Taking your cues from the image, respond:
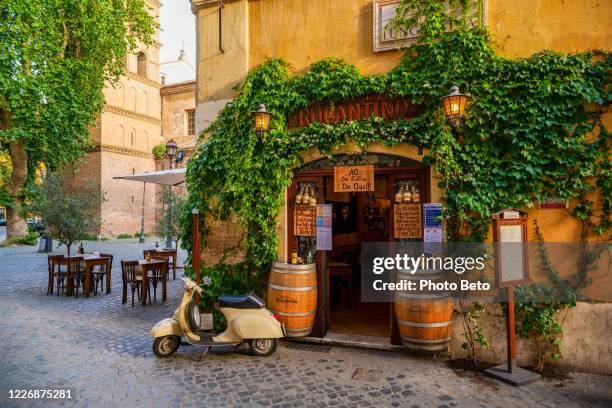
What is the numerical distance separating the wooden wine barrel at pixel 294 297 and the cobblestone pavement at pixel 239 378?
1.18 feet

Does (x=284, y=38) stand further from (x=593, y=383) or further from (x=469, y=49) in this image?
(x=593, y=383)

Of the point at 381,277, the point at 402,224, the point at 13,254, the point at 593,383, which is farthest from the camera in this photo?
the point at 13,254

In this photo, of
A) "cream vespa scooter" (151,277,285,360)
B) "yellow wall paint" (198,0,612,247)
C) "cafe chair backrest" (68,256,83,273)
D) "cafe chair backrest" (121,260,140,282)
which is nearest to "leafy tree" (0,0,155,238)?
"cafe chair backrest" (68,256,83,273)

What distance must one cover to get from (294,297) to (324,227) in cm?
114

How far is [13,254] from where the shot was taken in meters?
16.4

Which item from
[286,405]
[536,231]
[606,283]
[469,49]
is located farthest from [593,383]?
[469,49]

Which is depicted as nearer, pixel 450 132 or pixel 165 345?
pixel 450 132

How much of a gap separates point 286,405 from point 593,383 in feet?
11.1

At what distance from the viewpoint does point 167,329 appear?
4.99m

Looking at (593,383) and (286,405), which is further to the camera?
(593,383)

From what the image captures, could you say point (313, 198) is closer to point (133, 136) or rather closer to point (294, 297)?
point (294, 297)

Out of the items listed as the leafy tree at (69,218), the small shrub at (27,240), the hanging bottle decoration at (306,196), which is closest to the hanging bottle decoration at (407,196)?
the hanging bottle decoration at (306,196)

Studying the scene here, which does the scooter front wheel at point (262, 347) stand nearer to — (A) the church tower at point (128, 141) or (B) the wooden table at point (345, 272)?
(B) the wooden table at point (345, 272)

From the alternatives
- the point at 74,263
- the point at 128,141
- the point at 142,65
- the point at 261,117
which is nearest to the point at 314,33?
the point at 261,117
